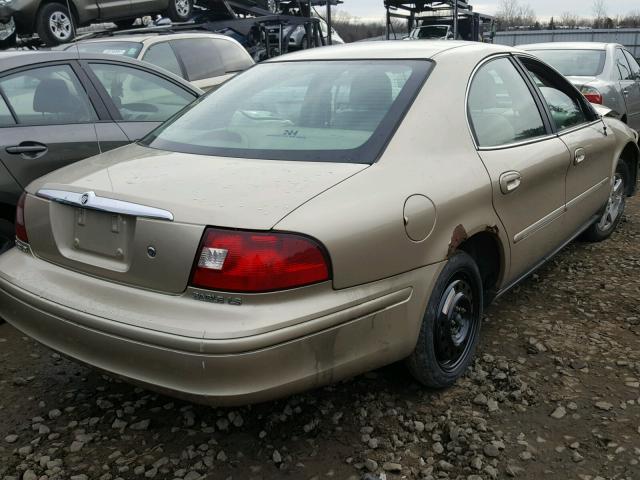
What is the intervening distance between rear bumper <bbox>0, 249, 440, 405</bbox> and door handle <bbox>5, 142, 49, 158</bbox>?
1239 millimetres

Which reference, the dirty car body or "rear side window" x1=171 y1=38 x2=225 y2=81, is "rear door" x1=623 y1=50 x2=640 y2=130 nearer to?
"rear side window" x1=171 y1=38 x2=225 y2=81

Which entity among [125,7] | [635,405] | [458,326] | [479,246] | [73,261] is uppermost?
[125,7]

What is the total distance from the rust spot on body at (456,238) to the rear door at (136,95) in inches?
89.2

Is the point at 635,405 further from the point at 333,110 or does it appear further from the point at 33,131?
the point at 33,131

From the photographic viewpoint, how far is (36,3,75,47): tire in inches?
427

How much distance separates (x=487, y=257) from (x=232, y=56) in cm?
583

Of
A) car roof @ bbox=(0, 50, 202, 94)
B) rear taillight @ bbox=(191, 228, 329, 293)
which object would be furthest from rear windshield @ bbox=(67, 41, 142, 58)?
rear taillight @ bbox=(191, 228, 329, 293)

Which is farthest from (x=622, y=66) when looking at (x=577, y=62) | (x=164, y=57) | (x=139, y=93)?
(x=139, y=93)

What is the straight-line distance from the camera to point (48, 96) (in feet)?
12.3

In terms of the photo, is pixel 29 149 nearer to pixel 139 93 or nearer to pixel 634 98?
pixel 139 93

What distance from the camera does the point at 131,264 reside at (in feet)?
7.30

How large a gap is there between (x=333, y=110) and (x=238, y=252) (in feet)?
3.40

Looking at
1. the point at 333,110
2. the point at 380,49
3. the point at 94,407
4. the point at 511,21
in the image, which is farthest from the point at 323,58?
the point at 511,21

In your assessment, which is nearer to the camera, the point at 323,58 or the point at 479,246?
the point at 479,246
